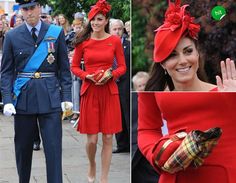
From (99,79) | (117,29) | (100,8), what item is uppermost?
(100,8)

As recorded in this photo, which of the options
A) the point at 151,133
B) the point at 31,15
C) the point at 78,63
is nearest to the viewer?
the point at 151,133

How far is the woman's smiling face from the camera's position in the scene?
216 cm

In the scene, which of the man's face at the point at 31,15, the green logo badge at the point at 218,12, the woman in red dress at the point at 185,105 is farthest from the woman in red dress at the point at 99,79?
the green logo badge at the point at 218,12

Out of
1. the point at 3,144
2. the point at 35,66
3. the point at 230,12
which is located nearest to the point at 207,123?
the point at 230,12

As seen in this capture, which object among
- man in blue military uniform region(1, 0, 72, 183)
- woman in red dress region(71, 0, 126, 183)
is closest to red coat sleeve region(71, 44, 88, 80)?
woman in red dress region(71, 0, 126, 183)

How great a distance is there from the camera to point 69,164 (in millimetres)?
7129

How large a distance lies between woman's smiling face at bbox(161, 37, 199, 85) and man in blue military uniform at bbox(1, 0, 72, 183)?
110 inches

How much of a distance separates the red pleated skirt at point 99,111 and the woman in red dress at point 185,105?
3604mm

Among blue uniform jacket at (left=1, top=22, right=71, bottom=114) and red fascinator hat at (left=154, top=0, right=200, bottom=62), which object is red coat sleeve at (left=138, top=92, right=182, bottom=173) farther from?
blue uniform jacket at (left=1, top=22, right=71, bottom=114)

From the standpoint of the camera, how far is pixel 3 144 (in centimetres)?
854

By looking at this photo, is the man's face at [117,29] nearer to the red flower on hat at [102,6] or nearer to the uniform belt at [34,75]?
the red flower on hat at [102,6]

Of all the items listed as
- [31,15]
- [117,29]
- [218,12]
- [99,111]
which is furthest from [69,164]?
[218,12]

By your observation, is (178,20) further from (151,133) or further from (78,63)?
(78,63)

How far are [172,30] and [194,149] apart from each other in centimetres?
44
